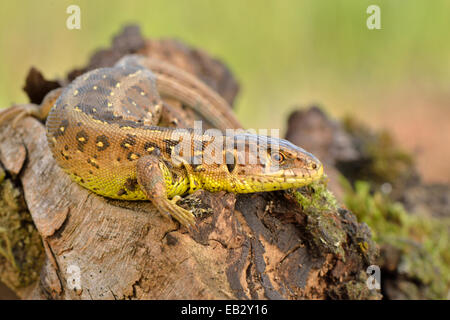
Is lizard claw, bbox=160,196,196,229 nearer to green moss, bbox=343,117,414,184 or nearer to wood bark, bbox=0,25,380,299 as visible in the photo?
wood bark, bbox=0,25,380,299

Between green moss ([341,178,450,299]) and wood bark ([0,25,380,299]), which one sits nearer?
wood bark ([0,25,380,299])

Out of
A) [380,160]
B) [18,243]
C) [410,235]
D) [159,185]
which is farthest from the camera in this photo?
[380,160]

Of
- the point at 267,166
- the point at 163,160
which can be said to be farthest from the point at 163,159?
the point at 267,166

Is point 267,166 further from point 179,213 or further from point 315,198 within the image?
point 179,213

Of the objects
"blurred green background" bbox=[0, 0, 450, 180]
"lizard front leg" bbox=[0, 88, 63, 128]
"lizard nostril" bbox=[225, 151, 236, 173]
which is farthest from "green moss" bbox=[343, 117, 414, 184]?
"lizard front leg" bbox=[0, 88, 63, 128]

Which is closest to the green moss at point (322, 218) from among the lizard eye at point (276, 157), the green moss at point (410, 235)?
the lizard eye at point (276, 157)

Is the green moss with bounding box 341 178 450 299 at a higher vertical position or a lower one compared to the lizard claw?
lower
